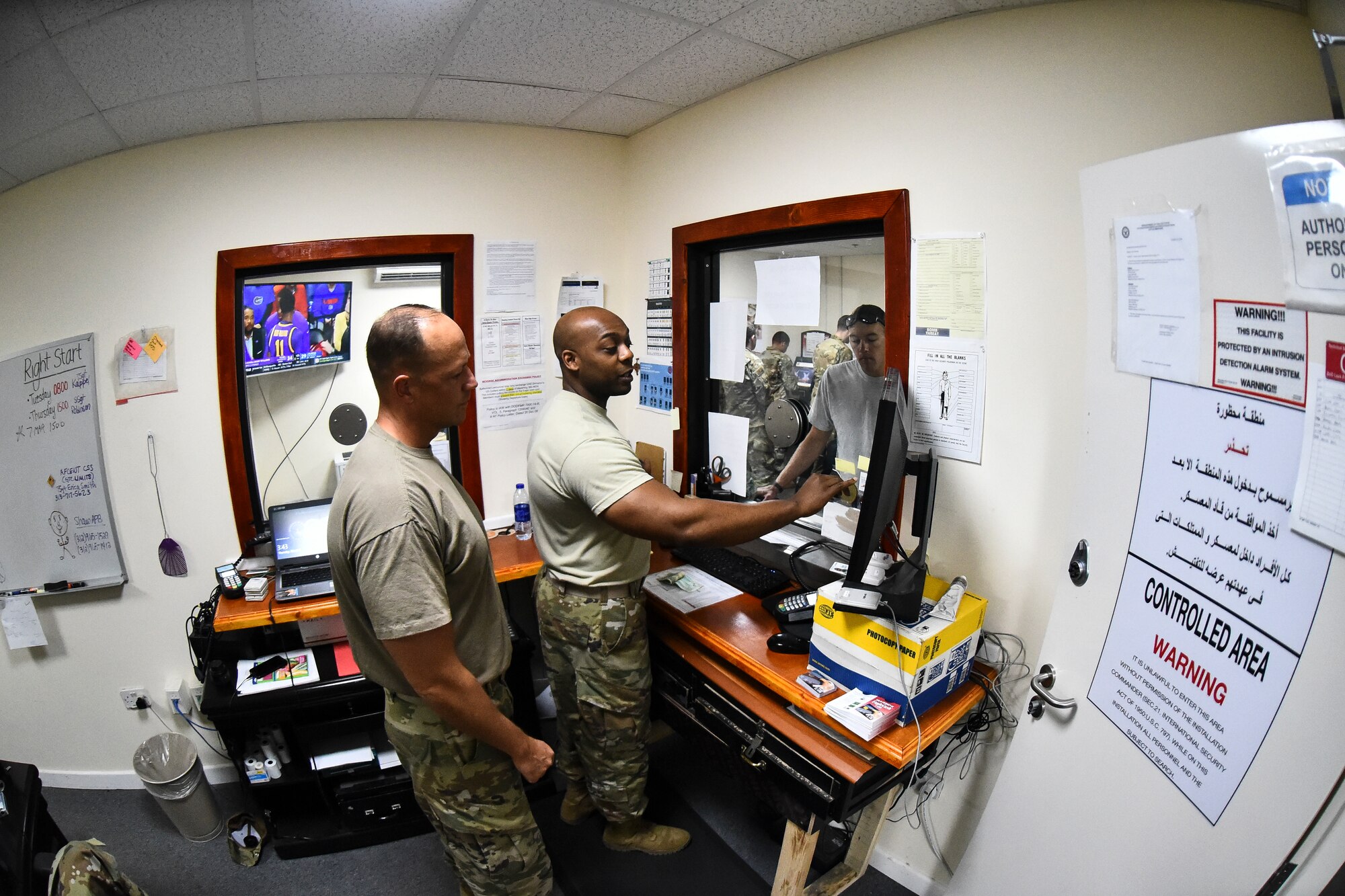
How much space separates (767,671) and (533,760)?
588mm

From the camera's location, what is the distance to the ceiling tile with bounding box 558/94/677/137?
2.09 meters

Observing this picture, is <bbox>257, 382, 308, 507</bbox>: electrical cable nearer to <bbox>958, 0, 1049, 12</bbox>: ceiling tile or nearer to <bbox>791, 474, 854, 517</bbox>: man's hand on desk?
<bbox>791, 474, 854, 517</bbox>: man's hand on desk

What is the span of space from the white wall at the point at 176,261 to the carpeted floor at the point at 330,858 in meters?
0.34

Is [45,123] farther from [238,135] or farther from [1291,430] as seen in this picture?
[1291,430]

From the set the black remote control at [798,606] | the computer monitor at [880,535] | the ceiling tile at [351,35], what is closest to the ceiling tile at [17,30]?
the ceiling tile at [351,35]

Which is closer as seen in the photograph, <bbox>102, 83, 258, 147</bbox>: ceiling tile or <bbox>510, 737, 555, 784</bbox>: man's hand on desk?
<bbox>510, 737, 555, 784</bbox>: man's hand on desk

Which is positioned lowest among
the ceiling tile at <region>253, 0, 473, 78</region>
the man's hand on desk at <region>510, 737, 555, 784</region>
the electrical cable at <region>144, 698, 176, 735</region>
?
the electrical cable at <region>144, 698, 176, 735</region>

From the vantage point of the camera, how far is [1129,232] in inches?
41.3

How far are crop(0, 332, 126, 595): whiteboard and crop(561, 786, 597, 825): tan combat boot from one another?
195cm

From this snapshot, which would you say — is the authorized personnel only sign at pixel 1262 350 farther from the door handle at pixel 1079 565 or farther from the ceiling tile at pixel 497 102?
the ceiling tile at pixel 497 102

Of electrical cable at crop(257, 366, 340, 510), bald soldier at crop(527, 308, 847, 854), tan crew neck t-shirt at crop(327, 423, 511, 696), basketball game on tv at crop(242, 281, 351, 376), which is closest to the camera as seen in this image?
tan crew neck t-shirt at crop(327, 423, 511, 696)

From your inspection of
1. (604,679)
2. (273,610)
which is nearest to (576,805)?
(604,679)

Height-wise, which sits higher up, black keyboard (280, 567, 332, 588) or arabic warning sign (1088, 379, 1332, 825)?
arabic warning sign (1088, 379, 1332, 825)

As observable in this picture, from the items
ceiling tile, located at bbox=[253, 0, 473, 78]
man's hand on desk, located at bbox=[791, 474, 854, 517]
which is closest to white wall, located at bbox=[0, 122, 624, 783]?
ceiling tile, located at bbox=[253, 0, 473, 78]
